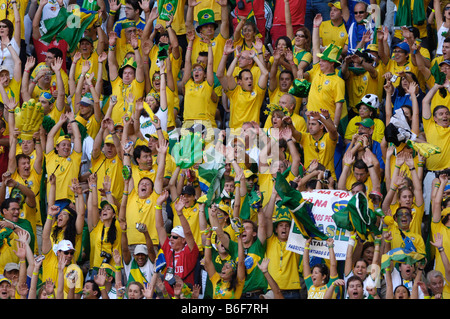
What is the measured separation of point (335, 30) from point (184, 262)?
395 cm

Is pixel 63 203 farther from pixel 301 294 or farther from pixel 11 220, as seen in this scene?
pixel 301 294

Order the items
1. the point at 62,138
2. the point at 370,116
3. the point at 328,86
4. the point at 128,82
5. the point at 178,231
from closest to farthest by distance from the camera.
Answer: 1. the point at 178,231
2. the point at 370,116
3. the point at 328,86
4. the point at 62,138
5. the point at 128,82

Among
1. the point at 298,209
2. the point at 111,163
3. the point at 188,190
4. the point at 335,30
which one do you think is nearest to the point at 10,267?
the point at 111,163

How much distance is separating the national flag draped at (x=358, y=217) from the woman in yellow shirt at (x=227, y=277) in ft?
3.74

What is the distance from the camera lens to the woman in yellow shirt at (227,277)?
10.3 m

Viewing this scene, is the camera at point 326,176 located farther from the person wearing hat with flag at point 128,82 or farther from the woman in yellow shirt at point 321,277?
the person wearing hat with flag at point 128,82

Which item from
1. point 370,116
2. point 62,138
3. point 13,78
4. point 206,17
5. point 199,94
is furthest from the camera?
point 13,78

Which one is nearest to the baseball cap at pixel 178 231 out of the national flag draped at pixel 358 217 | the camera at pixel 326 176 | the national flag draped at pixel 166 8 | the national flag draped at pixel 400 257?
the camera at pixel 326 176

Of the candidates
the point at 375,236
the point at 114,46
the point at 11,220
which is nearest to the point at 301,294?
the point at 375,236

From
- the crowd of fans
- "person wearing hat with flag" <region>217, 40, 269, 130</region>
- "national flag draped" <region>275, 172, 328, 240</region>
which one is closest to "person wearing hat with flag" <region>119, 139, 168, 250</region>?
the crowd of fans

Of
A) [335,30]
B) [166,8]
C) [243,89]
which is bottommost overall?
[243,89]

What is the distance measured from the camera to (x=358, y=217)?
31.8 feet

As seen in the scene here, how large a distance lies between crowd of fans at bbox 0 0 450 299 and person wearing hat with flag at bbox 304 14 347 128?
26mm

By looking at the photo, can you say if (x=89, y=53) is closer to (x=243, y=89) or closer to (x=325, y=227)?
(x=243, y=89)
